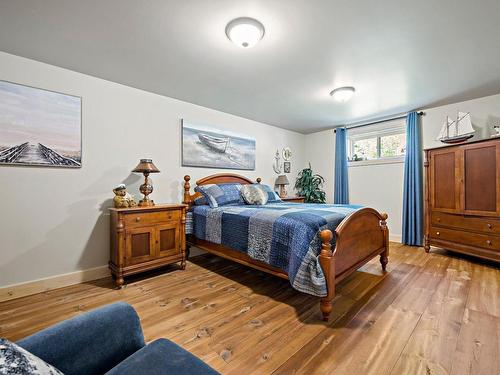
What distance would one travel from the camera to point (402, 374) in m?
1.27

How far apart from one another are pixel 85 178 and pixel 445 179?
15.5 feet

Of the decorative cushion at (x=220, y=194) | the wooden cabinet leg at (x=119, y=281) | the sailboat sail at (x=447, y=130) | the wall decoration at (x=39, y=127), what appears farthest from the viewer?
the sailboat sail at (x=447, y=130)

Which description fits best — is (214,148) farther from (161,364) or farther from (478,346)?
(478,346)

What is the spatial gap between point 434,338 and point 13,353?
85.7 inches

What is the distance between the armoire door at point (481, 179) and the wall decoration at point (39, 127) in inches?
189

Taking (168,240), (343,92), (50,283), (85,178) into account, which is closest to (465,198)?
(343,92)

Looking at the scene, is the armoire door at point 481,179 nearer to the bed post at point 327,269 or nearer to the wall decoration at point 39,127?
the bed post at point 327,269

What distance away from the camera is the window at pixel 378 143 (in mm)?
4191

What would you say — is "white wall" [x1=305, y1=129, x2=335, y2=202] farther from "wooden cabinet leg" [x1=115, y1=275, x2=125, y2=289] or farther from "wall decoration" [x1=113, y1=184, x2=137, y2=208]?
"wooden cabinet leg" [x1=115, y1=275, x2=125, y2=289]

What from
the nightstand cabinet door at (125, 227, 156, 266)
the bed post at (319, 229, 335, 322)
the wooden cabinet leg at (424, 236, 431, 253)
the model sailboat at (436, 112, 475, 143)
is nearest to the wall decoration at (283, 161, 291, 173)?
the model sailboat at (436, 112, 475, 143)

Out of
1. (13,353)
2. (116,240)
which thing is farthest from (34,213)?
(13,353)

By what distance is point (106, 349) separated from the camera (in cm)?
83

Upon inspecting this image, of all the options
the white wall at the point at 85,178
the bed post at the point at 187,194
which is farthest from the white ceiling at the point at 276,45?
the bed post at the point at 187,194

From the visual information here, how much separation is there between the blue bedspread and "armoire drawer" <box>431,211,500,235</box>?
213 cm
